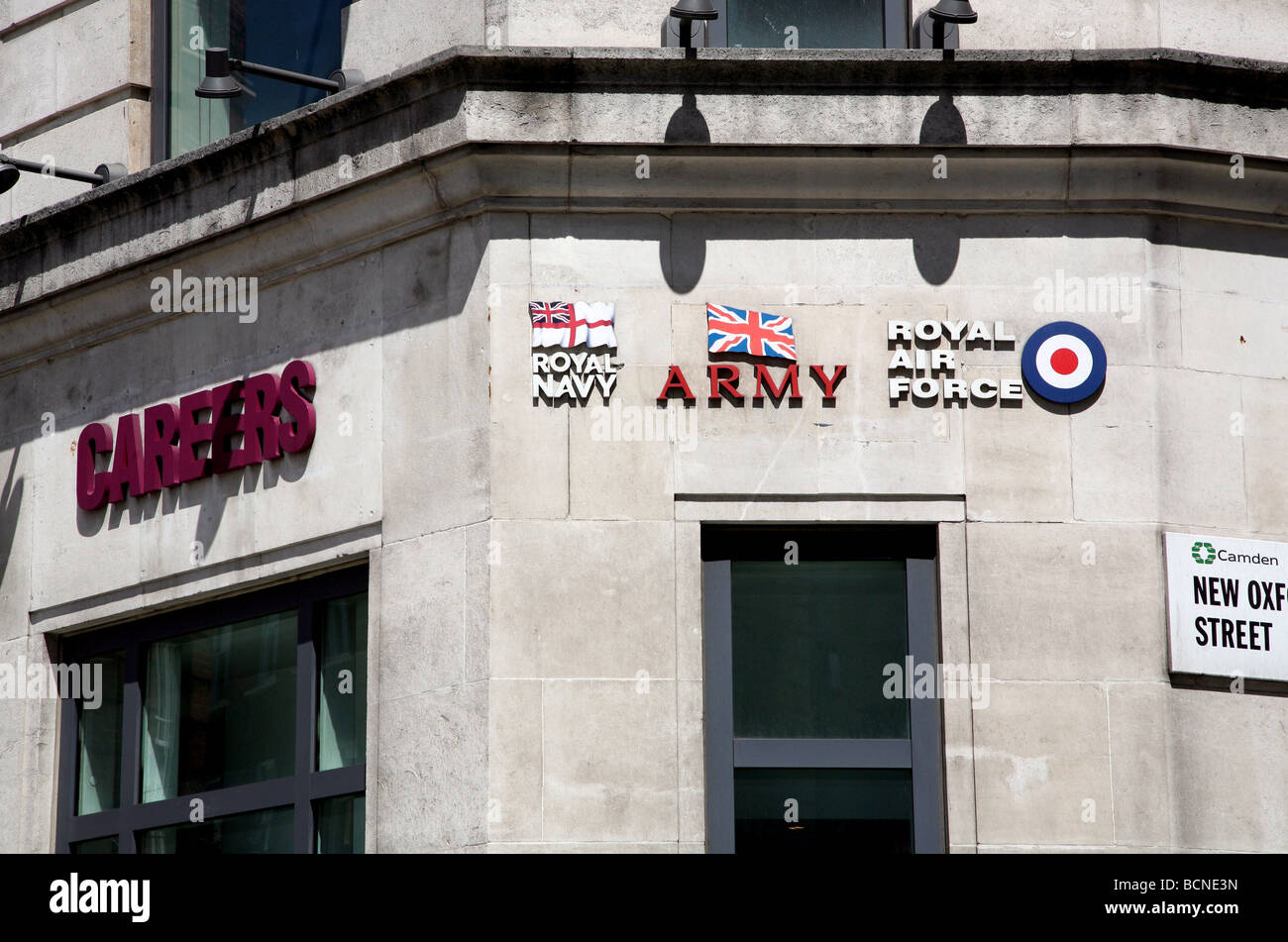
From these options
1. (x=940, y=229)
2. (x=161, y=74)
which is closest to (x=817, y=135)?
(x=940, y=229)

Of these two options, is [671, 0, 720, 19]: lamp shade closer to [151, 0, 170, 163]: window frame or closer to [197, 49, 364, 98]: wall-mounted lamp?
[197, 49, 364, 98]: wall-mounted lamp

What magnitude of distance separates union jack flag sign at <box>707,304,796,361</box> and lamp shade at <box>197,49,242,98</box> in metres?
3.80

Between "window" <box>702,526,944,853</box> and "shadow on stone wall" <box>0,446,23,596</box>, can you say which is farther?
"shadow on stone wall" <box>0,446,23,596</box>

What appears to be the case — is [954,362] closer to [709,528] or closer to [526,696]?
[709,528]

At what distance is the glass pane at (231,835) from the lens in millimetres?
14570

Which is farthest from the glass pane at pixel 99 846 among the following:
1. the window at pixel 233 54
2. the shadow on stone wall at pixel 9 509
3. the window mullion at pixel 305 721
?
the window at pixel 233 54

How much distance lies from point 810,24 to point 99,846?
306 inches

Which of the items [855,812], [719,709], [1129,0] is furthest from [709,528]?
[1129,0]

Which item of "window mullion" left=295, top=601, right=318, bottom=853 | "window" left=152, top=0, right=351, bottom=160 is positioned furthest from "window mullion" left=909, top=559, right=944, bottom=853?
"window" left=152, top=0, right=351, bottom=160

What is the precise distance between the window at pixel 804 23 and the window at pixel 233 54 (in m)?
2.85

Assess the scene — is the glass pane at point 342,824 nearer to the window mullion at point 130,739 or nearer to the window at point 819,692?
the window mullion at point 130,739

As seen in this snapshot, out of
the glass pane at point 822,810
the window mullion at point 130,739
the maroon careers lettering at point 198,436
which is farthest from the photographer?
the window mullion at point 130,739

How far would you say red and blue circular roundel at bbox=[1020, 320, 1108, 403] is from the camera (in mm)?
13727
